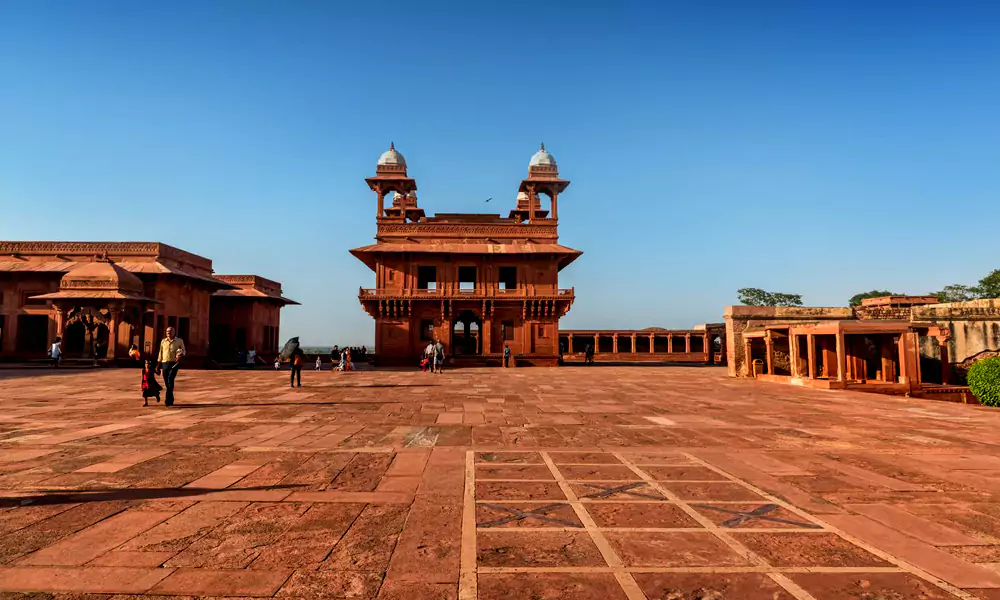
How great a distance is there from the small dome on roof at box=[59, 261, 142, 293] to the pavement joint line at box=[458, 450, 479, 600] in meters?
23.5

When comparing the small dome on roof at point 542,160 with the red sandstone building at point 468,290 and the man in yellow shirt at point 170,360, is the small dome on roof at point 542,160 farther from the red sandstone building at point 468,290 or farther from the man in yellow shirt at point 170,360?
the man in yellow shirt at point 170,360

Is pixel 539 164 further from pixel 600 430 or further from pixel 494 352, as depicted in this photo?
pixel 600 430

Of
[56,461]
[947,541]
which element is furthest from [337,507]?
[947,541]

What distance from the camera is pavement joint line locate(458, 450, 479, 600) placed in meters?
2.14

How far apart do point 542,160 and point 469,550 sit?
2939 cm

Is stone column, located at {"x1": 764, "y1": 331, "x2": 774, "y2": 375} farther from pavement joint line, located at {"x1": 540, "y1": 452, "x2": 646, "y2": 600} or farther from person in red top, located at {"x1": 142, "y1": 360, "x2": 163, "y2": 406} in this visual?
person in red top, located at {"x1": 142, "y1": 360, "x2": 163, "y2": 406}

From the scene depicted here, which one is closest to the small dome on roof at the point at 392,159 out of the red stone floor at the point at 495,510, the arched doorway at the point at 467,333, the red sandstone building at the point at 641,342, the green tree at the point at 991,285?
the arched doorway at the point at 467,333

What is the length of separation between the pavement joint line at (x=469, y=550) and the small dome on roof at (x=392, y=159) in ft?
94.7

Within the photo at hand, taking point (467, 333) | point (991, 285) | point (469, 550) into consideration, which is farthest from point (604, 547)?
point (991, 285)

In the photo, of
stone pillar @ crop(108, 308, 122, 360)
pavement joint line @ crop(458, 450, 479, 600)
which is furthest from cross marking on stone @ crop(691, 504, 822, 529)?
stone pillar @ crop(108, 308, 122, 360)

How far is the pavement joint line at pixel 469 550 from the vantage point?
214 centimetres

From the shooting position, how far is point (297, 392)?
11305mm

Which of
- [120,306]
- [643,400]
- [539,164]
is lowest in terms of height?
[643,400]

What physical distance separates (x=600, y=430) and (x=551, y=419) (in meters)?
1.13
